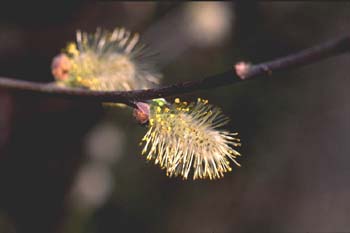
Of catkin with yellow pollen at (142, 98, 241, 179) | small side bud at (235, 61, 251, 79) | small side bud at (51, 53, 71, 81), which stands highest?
small side bud at (51, 53, 71, 81)

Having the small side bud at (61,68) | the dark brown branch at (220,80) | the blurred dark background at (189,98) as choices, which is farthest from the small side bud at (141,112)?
the blurred dark background at (189,98)

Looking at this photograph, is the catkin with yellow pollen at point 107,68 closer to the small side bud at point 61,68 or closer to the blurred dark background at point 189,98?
the small side bud at point 61,68

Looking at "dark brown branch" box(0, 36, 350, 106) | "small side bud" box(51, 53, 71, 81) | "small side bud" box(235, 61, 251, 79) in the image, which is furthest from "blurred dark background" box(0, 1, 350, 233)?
"small side bud" box(235, 61, 251, 79)

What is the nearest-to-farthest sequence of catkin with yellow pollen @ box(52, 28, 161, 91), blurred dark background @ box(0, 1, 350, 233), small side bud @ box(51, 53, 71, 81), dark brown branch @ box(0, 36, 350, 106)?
dark brown branch @ box(0, 36, 350, 106), catkin with yellow pollen @ box(52, 28, 161, 91), small side bud @ box(51, 53, 71, 81), blurred dark background @ box(0, 1, 350, 233)

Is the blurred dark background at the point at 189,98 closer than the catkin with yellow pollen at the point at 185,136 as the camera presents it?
No

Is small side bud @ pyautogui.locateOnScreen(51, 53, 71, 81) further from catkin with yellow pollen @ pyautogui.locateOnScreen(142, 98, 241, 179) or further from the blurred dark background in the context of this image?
the blurred dark background

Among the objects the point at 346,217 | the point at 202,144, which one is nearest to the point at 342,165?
the point at 346,217

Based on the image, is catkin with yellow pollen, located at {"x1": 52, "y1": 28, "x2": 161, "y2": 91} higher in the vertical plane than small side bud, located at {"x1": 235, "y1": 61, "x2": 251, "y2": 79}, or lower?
higher
